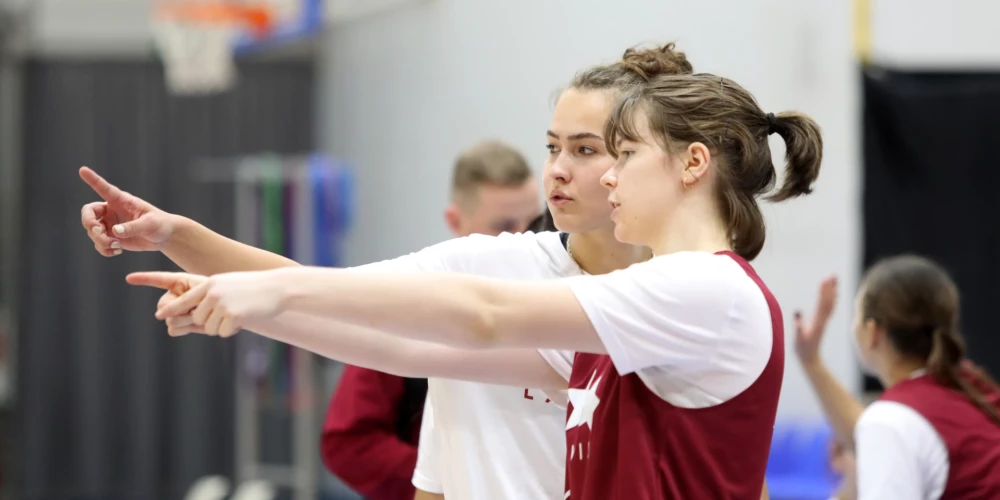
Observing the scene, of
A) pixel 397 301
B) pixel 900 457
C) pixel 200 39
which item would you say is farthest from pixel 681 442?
pixel 200 39

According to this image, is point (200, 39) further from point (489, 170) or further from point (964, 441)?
point (964, 441)

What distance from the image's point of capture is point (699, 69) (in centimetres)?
466

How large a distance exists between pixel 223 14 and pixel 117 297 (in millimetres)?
2436

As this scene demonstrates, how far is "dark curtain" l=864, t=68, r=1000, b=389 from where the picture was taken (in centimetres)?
478

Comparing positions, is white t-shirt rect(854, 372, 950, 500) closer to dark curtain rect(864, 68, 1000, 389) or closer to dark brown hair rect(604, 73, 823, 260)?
dark brown hair rect(604, 73, 823, 260)

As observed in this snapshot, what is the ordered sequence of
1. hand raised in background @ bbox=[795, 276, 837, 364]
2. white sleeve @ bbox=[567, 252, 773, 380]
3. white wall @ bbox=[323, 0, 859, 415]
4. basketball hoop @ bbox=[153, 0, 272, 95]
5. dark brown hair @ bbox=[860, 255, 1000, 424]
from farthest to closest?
1. basketball hoop @ bbox=[153, 0, 272, 95]
2. white wall @ bbox=[323, 0, 859, 415]
3. hand raised in background @ bbox=[795, 276, 837, 364]
4. dark brown hair @ bbox=[860, 255, 1000, 424]
5. white sleeve @ bbox=[567, 252, 773, 380]

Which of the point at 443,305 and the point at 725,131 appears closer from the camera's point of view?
the point at 443,305

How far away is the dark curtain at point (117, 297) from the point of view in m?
8.98

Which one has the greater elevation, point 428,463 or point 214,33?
point 214,33

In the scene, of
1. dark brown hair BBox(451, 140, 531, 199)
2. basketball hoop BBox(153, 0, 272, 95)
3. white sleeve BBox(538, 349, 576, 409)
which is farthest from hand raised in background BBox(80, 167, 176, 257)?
basketball hoop BBox(153, 0, 272, 95)

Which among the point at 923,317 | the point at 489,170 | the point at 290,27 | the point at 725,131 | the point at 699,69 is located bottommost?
the point at 923,317

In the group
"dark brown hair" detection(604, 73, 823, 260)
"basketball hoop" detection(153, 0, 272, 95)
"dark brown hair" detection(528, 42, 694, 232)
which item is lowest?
"dark brown hair" detection(604, 73, 823, 260)

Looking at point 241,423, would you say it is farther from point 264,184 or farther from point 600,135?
point 600,135

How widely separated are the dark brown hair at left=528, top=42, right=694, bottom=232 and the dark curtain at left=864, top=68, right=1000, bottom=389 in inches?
123
